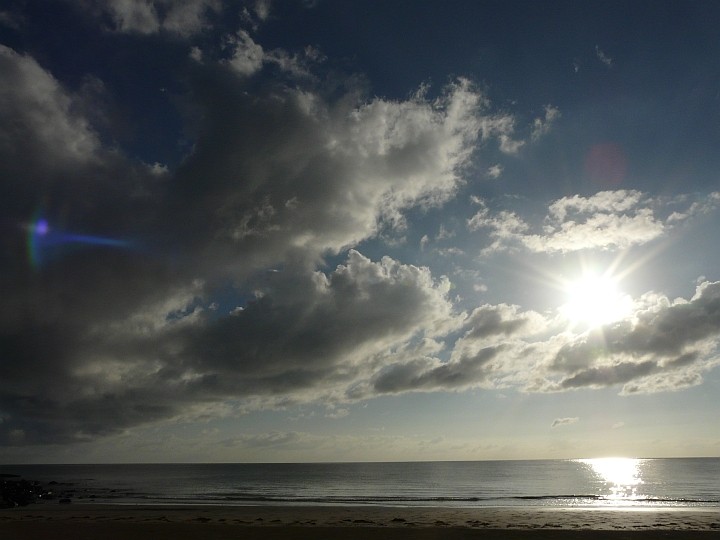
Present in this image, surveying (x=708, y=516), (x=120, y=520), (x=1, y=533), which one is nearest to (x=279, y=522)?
(x=120, y=520)

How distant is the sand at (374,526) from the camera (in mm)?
26875

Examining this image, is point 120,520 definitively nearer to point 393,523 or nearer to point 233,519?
point 233,519

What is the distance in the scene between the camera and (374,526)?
31453mm

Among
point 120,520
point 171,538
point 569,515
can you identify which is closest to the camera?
point 171,538

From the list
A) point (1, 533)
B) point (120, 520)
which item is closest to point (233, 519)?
point (120, 520)

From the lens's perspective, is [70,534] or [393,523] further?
[393,523]

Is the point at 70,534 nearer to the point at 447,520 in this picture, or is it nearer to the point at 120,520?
the point at 120,520

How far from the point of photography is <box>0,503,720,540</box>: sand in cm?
2688

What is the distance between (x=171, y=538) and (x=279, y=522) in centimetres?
960

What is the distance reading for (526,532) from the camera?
27.9m

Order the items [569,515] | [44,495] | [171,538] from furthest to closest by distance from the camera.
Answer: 1. [44,495]
2. [569,515]
3. [171,538]

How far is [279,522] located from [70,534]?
12.9 metres

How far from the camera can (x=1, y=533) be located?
28.0m

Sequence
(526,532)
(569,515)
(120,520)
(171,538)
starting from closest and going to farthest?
(171,538) → (526,532) → (120,520) → (569,515)
